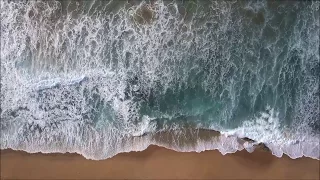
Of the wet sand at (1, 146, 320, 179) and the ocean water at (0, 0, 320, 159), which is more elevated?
the ocean water at (0, 0, 320, 159)

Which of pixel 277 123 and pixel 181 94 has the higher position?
pixel 181 94

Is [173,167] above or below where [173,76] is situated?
below

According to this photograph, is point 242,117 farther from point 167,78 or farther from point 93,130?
point 93,130

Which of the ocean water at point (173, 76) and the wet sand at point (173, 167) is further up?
the ocean water at point (173, 76)

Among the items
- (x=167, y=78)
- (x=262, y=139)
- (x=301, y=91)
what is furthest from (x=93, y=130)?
(x=301, y=91)
